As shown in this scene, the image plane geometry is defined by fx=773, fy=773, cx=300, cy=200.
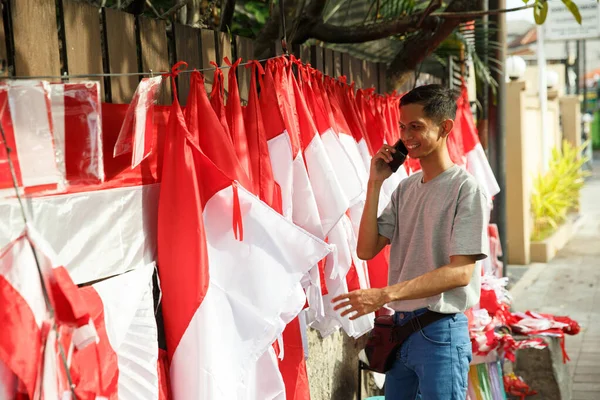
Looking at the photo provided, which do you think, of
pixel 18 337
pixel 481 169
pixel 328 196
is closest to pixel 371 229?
pixel 328 196

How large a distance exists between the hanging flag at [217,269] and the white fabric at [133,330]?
8cm

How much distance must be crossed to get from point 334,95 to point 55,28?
1938 mm

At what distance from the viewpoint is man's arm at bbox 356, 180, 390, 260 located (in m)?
3.28

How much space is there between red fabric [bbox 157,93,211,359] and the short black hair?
95 cm

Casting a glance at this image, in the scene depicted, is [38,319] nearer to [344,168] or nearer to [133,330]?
[133,330]

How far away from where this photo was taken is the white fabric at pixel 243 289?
2580 mm

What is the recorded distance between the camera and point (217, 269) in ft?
8.74

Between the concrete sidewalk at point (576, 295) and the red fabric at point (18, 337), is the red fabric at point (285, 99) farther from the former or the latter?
the concrete sidewalk at point (576, 295)

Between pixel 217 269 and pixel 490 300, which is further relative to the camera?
pixel 490 300

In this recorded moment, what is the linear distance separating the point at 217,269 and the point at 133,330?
353 millimetres

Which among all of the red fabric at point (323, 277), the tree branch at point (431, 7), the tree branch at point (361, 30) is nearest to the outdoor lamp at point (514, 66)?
the tree branch at point (361, 30)

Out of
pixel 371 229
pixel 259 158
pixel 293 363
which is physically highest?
pixel 259 158

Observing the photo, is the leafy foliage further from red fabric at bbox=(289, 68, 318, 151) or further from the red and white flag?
the red and white flag

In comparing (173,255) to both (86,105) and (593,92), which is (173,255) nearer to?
(86,105)
